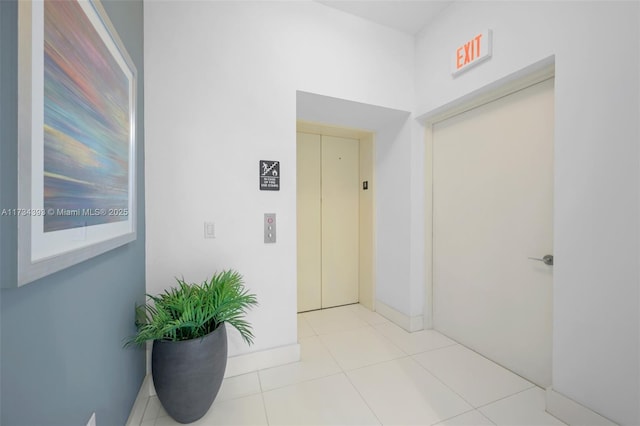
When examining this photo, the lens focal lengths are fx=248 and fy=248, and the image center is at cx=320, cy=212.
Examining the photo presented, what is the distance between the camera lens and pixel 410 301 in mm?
2475

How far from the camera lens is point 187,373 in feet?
4.19

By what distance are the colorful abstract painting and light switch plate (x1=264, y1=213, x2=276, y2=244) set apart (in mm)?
915

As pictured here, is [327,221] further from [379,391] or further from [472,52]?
[472,52]

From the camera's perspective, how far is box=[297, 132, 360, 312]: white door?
2949 mm

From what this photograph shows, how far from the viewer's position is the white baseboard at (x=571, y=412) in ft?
4.16

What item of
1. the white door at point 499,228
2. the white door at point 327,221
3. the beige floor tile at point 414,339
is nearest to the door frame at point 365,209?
the white door at point 327,221

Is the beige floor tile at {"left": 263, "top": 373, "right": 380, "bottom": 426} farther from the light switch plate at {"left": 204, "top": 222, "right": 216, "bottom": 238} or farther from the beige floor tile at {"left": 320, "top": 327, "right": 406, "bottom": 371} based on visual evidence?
the light switch plate at {"left": 204, "top": 222, "right": 216, "bottom": 238}

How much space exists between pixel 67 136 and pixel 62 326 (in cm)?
59

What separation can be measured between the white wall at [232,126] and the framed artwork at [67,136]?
1.71 feet

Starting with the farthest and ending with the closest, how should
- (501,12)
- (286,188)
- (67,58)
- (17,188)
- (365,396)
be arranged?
(286,188), (501,12), (365,396), (67,58), (17,188)

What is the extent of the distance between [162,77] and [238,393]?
2148 millimetres

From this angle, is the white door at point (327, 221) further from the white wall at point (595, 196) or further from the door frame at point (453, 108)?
the white wall at point (595, 196)

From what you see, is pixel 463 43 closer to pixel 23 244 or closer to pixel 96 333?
pixel 23 244

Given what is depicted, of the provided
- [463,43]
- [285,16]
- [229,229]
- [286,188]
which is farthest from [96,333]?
[463,43]
